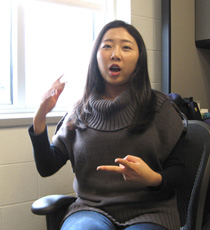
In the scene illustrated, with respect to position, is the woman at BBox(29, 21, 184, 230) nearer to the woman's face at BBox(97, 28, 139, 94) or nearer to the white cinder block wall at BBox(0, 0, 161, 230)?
the woman's face at BBox(97, 28, 139, 94)

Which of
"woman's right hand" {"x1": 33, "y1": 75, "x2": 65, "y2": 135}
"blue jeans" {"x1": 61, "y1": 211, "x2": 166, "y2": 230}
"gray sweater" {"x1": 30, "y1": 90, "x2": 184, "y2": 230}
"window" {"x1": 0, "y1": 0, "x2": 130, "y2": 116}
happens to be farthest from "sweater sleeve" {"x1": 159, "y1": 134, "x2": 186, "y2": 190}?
"window" {"x1": 0, "y1": 0, "x2": 130, "y2": 116}

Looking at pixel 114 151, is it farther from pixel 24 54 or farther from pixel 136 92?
Result: pixel 24 54

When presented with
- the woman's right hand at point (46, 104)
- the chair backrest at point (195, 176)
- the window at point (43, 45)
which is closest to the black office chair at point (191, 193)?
the chair backrest at point (195, 176)

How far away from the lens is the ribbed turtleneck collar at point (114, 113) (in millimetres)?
1065

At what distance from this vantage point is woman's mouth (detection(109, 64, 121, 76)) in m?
1.11

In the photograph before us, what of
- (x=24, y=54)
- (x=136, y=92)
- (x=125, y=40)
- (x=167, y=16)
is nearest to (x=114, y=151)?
(x=136, y=92)

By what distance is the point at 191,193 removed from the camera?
1050 millimetres

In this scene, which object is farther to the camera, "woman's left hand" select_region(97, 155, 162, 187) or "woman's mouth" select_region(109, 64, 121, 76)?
"woman's mouth" select_region(109, 64, 121, 76)

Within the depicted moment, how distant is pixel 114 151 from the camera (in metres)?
1.03

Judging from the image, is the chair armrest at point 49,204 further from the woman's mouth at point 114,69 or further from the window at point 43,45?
the window at point 43,45

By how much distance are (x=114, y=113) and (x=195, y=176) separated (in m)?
0.41

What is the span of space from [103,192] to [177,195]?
0.33 meters

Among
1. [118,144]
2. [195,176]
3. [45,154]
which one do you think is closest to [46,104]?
[45,154]

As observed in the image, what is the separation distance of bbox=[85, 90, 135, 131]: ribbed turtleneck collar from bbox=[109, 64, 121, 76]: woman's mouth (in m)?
0.09
